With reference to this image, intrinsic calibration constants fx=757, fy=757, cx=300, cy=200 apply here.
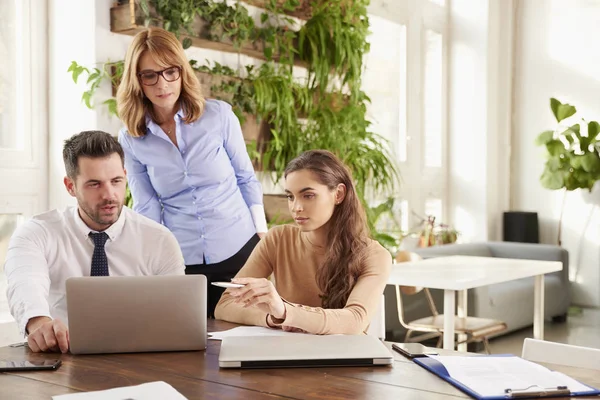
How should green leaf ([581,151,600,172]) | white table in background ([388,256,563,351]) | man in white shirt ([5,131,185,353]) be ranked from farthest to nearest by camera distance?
green leaf ([581,151,600,172]) < white table in background ([388,256,563,351]) < man in white shirt ([5,131,185,353])

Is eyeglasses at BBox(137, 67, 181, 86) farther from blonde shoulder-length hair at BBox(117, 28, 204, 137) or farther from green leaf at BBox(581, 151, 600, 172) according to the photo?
green leaf at BBox(581, 151, 600, 172)

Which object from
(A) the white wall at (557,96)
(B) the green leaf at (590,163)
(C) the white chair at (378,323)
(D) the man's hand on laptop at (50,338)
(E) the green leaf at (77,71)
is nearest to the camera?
(D) the man's hand on laptop at (50,338)

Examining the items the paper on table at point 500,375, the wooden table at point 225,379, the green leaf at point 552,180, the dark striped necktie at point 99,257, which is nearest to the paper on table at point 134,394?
the wooden table at point 225,379

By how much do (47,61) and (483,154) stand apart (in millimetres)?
4573

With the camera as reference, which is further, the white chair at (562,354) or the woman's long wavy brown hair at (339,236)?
the woman's long wavy brown hair at (339,236)

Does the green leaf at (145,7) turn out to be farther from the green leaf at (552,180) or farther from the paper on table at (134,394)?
Result: the green leaf at (552,180)

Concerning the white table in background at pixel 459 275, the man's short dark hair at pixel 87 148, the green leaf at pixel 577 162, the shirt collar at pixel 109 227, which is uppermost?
the green leaf at pixel 577 162

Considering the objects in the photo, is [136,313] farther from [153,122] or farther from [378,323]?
[153,122]

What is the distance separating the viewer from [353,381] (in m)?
1.62

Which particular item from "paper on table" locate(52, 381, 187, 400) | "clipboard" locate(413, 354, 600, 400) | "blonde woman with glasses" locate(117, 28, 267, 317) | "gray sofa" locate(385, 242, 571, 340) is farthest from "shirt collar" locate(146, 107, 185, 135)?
"gray sofa" locate(385, 242, 571, 340)

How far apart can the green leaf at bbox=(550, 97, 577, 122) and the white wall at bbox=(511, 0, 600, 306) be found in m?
0.30

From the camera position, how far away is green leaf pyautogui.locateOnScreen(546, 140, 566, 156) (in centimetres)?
677

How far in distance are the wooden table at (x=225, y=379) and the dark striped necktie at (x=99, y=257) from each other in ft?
1.34

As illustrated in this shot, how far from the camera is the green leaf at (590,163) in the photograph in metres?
6.51
